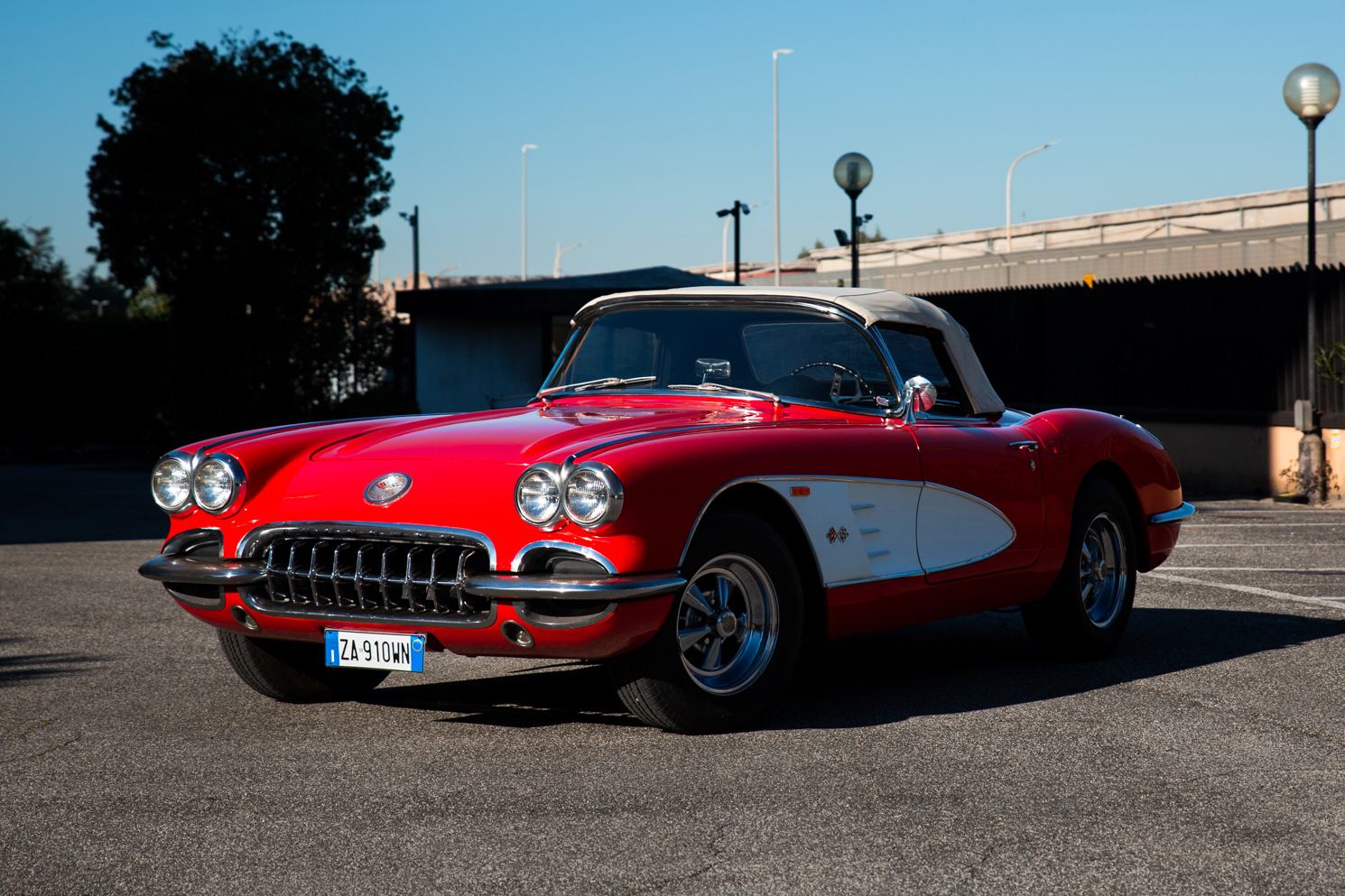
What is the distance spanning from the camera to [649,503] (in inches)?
177

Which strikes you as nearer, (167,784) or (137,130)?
(167,784)

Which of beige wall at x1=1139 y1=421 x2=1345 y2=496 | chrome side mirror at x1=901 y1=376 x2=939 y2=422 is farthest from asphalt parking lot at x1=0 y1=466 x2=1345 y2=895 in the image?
beige wall at x1=1139 y1=421 x2=1345 y2=496

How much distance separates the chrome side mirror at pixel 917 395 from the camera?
575cm

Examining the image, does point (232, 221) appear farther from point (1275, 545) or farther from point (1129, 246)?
point (1129, 246)

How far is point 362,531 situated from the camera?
15.3ft

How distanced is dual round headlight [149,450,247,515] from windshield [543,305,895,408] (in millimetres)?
1690

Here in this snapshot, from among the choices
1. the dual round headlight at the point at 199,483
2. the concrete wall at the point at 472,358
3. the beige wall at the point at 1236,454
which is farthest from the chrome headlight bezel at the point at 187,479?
the concrete wall at the point at 472,358

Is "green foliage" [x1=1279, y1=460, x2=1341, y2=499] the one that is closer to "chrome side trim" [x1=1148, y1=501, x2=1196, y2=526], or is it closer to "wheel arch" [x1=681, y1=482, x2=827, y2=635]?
"chrome side trim" [x1=1148, y1=501, x2=1196, y2=526]

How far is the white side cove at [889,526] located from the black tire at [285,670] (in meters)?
1.78

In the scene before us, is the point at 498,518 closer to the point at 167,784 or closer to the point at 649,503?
the point at 649,503

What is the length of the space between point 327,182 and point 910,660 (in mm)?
21424

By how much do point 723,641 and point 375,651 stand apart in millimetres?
1159

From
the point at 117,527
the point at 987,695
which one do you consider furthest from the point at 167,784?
the point at 117,527

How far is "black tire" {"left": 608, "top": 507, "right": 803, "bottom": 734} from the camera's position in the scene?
4.63 meters
